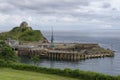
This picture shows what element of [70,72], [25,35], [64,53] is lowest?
[64,53]

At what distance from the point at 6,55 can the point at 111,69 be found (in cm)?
4300

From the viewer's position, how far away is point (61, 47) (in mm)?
143125

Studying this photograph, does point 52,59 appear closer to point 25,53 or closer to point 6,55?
point 25,53

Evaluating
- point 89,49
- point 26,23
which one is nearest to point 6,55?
point 89,49

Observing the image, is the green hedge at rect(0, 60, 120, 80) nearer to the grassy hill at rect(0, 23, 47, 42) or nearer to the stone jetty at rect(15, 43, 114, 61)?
the stone jetty at rect(15, 43, 114, 61)

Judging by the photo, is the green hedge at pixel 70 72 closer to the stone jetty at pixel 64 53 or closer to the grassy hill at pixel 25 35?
the stone jetty at pixel 64 53

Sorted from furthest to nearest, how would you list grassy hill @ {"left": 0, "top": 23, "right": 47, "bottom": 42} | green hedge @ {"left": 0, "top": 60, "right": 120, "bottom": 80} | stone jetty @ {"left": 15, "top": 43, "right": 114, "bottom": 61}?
grassy hill @ {"left": 0, "top": 23, "right": 47, "bottom": 42}
stone jetty @ {"left": 15, "top": 43, "right": 114, "bottom": 61}
green hedge @ {"left": 0, "top": 60, "right": 120, "bottom": 80}

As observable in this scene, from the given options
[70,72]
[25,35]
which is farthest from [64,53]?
[70,72]

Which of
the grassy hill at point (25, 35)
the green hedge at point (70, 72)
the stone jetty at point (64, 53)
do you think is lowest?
the stone jetty at point (64, 53)

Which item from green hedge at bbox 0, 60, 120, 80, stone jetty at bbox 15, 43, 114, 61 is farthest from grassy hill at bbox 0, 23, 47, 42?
green hedge at bbox 0, 60, 120, 80

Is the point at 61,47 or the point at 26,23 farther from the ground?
the point at 26,23

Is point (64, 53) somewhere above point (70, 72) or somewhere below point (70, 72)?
below

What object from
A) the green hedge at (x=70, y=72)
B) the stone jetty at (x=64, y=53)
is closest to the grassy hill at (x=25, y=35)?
the stone jetty at (x=64, y=53)

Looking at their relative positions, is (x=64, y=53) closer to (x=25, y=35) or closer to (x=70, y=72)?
(x=25, y=35)
